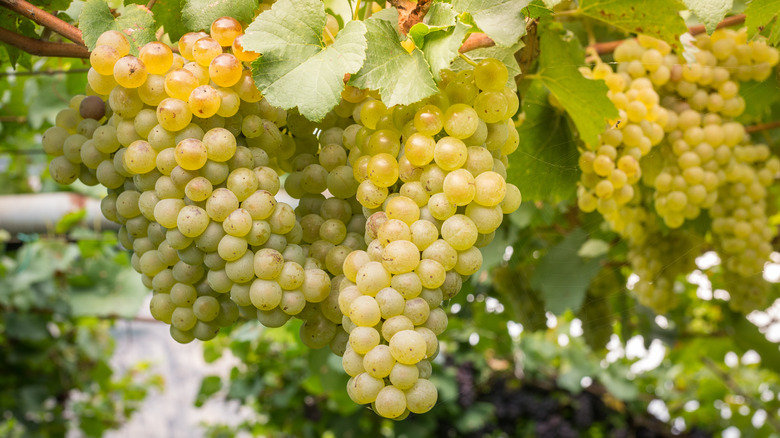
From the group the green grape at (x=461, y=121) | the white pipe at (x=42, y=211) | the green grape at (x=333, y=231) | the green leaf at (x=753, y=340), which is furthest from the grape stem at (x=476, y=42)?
the white pipe at (x=42, y=211)

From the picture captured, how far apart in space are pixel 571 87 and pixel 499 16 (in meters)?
0.25

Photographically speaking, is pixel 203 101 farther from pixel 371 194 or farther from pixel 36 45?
pixel 36 45

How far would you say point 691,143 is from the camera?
0.83 m

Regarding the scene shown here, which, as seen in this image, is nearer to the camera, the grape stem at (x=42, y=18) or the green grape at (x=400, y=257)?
the green grape at (x=400, y=257)

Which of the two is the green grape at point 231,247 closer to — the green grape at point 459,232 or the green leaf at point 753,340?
the green grape at point 459,232

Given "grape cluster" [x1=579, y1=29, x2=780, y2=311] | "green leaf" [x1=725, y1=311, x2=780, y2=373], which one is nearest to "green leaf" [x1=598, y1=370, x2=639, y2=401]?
"green leaf" [x1=725, y1=311, x2=780, y2=373]

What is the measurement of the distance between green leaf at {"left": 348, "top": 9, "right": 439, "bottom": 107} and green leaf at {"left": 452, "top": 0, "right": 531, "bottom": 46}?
0.18 feet

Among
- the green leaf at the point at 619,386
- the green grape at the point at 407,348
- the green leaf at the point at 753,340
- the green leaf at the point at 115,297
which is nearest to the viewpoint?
the green grape at the point at 407,348

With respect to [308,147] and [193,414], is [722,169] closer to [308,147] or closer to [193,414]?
[308,147]

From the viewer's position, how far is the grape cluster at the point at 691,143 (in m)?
0.78

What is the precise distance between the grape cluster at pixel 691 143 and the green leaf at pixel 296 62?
411mm

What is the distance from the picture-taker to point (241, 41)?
48 cm

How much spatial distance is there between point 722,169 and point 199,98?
78 cm

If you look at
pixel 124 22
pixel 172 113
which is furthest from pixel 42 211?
pixel 172 113
